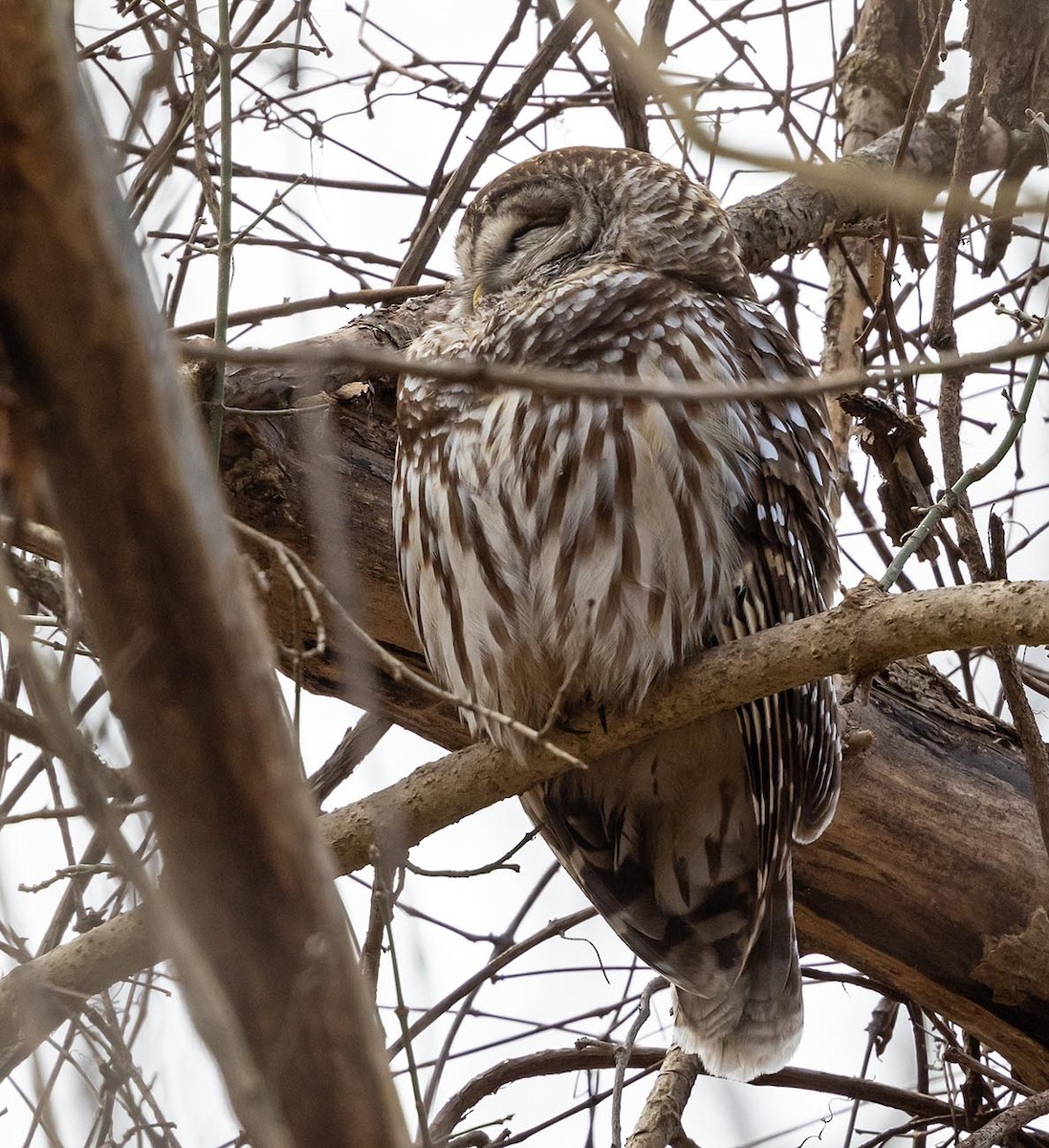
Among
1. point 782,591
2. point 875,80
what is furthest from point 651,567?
point 875,80

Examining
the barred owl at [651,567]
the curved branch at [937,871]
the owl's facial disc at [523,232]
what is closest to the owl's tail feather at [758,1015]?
the barred owl at [651,567]

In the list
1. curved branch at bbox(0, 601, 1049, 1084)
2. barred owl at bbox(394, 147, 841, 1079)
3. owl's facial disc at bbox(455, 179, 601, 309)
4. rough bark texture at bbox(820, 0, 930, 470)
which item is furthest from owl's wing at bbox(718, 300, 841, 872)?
rough bark texture at bbox(820, 0, 930, 470)

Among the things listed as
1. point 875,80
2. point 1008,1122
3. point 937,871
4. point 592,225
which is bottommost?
point 1008,1122

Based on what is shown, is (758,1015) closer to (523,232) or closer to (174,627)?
(523,232)

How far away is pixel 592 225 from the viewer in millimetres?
3734

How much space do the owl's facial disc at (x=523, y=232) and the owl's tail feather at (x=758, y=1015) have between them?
179 centimetres

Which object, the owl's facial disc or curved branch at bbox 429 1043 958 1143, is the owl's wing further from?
curved branch at bbox 429 1043 958 1143

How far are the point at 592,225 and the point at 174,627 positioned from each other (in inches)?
114

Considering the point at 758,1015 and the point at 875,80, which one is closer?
the point at 758,1015

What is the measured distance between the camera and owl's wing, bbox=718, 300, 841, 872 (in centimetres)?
307

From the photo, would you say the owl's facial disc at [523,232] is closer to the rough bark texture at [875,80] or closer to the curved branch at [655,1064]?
the rough bark texture at [875,80]

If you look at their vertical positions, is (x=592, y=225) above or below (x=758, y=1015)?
above

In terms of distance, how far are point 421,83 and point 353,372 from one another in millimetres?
1477

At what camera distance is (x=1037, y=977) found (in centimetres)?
335
